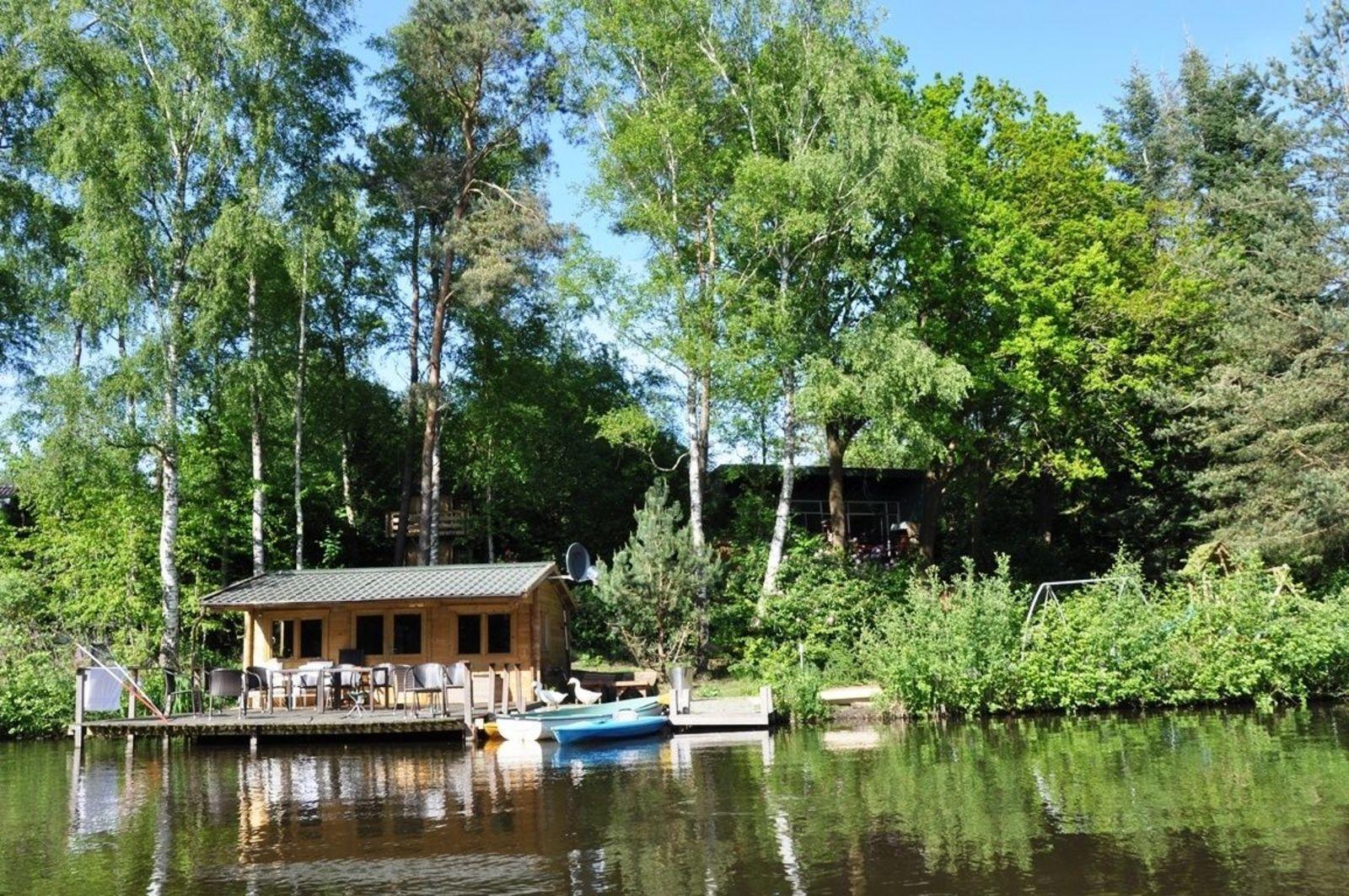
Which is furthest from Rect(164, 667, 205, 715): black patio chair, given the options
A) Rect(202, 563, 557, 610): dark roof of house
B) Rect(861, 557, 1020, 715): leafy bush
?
Rect(861, 557, 1020, 715): leafy bush

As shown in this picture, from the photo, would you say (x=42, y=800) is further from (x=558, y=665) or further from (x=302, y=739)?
(x=558, y=665)

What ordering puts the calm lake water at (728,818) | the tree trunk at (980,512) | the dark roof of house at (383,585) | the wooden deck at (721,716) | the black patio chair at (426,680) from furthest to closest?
the tree trunk at (980,512), the dark roof of house at (383,585), the wooden deck at (721,716), the black patio chair at (426,680), the calm lake water at (728,818)

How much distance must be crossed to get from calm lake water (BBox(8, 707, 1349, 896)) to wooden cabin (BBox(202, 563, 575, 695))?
4645 millimetres

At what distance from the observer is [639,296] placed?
90.0 ft

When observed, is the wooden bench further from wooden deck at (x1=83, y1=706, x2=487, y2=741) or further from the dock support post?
the dock support post

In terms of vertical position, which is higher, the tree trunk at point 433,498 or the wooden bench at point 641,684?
the tree trunk at point 433,498

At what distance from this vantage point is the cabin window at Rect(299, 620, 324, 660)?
24.0 metres

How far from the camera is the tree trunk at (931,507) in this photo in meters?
31.3

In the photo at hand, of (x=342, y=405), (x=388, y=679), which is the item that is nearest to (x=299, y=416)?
(x=342, y=405)

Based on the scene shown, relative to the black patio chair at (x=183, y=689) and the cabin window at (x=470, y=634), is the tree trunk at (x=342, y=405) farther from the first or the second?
the cabin window at (x=470, y=634)

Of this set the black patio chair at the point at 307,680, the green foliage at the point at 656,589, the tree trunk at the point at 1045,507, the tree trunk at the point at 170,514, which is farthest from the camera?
the tree trunk at the point at 1045,507

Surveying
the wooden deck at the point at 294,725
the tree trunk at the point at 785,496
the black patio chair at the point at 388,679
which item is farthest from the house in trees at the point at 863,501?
the wooden deck at the point at 294,725

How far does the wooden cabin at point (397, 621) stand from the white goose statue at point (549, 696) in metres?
0.31

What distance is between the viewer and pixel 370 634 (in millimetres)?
23984
